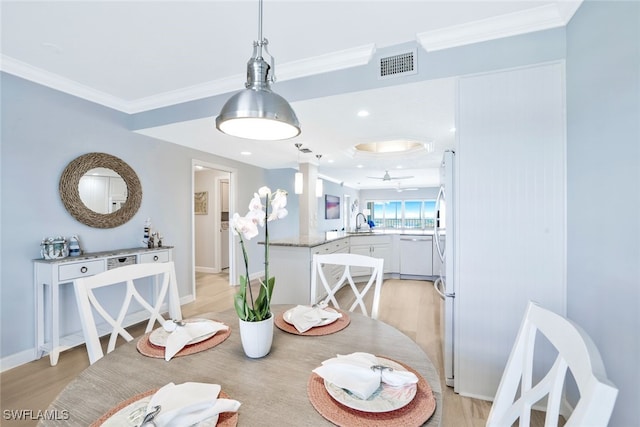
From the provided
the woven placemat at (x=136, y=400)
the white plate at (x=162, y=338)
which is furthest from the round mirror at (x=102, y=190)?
the woven placemat at (x=136, y=400)

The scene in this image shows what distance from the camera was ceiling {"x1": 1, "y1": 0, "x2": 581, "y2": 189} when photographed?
1.67 metres

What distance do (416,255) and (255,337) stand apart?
440cm

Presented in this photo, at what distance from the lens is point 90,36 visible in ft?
6.27

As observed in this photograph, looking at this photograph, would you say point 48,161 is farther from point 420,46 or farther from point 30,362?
point 420,46

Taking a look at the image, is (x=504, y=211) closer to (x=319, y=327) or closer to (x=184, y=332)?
(x=319, y=327)

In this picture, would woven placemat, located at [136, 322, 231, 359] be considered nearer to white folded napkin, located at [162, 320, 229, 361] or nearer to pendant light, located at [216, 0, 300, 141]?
white folded napkin, located at [162, 320, 229, 361]

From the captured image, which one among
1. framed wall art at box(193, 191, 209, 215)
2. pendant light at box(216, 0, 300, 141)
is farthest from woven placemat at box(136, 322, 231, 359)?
framed wall art at box(193, 191, 209, 215)

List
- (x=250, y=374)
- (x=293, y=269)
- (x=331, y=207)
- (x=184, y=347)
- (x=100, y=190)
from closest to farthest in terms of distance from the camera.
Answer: (x=250, y=374) < (x=184, y=347) < (x=100, y=190) < (x=293, y=269) < (x=331, y=207)

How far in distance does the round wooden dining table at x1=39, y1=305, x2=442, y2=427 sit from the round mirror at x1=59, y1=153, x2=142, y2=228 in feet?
7.36

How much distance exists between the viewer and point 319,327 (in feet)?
4.13

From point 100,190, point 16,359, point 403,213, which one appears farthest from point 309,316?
point 403,213

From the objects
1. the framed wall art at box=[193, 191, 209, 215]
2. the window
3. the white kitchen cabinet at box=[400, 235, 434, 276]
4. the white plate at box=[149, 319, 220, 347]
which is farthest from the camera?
the window

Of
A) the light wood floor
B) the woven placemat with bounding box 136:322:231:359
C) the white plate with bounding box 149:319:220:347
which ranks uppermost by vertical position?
the white plate with bounding box 149:319:220:347

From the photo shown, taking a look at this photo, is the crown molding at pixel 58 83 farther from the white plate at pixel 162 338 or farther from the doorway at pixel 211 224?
the doorway at pixel 211 224
